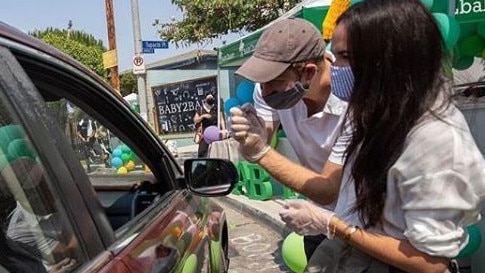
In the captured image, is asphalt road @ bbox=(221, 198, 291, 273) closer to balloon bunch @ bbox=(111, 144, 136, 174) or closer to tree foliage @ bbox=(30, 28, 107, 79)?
balloon bunch @ bbox=(111, 144, 136, 174)

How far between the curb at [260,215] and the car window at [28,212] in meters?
4.20

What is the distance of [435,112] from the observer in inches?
59.5

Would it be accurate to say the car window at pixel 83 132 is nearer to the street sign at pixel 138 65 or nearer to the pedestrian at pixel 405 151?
the pedestrian at pixel 405 151

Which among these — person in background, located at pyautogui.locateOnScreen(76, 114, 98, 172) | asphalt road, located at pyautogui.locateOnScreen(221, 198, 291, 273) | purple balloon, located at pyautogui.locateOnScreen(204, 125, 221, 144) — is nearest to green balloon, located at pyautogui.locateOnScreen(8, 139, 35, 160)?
person in background, located at pyautogui.locateOnScreen(76, 114, 98, 172)

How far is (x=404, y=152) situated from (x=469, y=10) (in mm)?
3405

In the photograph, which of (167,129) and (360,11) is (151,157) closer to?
(360,11)

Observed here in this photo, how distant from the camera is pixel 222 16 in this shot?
14164 mm

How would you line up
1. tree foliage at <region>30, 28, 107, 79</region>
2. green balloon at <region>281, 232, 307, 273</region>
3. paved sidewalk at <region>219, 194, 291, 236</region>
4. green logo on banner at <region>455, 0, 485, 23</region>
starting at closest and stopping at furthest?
green balloon at <region>281, 232, 307, 273</region> → green logo on banner at <region>455, 0, 485, 23</region> → paved sidewalk at <region>219, 194, 291, 236</region> → tree foliage at <region>30, 28, 107, 79</region>

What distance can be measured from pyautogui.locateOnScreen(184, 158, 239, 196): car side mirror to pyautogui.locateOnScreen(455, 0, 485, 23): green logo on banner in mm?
2669

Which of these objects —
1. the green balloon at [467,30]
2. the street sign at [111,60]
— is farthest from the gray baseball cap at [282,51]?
the street sign at [111,60]

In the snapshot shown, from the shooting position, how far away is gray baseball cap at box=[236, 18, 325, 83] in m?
2.20

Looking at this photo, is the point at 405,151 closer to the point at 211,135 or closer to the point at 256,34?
the point at 256,34

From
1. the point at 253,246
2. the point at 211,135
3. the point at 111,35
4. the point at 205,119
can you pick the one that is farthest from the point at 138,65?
the point at 253,246

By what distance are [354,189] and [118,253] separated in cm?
67
